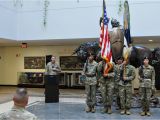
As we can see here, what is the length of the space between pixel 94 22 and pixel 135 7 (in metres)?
1.71

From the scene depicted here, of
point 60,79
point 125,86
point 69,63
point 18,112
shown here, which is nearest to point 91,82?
point 125,86

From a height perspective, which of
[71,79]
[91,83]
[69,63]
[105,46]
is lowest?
[71,79]

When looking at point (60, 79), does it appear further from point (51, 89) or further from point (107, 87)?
point (107, 87)

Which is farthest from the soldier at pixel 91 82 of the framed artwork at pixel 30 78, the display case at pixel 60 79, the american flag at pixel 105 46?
the framed artwork at pixel 30 78

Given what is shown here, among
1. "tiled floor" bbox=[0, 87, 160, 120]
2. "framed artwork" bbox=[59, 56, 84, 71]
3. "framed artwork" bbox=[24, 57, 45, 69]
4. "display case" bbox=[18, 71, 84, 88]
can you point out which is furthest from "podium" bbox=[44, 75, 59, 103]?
"framed artwork" bbox=[24, 57, 45, 69]

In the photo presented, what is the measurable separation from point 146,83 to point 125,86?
0.57 meters

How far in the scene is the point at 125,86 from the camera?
843cm

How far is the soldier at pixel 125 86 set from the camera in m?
8.39

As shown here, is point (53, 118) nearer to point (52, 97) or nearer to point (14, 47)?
point (52, 97)

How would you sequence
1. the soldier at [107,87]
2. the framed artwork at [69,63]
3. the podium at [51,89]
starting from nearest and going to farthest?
the soldier at [107,87] → the podium at [51,89] → the framed artwork at [69,63]

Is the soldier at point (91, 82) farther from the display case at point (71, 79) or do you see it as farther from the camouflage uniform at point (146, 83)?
the display case at point (71, 79)

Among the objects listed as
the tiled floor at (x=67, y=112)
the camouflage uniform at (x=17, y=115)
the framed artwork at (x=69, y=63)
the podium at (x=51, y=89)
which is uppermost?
the framed artwork at (x=69, y=63)

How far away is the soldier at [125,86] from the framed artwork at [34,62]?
915 cm

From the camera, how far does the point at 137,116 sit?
8203 millimetres
